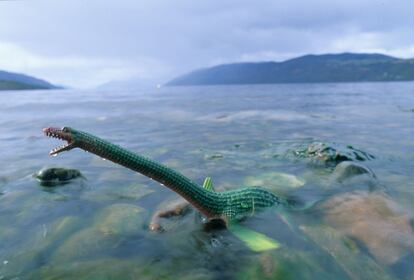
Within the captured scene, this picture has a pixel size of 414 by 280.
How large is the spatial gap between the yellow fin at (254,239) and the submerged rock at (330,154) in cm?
486

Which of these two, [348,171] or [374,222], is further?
[348,171]

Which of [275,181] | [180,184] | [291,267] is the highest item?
[180,184]

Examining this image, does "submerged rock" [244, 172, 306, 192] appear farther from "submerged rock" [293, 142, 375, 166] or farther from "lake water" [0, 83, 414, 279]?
"submerged rock" [293, 142, 375, 166]

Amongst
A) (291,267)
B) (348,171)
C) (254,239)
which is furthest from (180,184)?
(348,171)

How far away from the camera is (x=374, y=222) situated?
6227 millimetres

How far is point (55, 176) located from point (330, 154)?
6.71 metres

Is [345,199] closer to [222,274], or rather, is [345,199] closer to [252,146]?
[222,274]

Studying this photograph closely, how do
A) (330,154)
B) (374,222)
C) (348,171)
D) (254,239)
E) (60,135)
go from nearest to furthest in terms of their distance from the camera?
1. (60,135)
2. (254,239)
3. (374,222)
4. (348,171)
5. (330,154)

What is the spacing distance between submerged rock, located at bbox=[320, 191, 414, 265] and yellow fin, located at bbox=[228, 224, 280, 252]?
4.07 feet

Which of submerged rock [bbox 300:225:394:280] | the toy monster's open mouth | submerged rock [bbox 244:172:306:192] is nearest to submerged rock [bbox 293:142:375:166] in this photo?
submerged rock [bbox 244:172:306:192]

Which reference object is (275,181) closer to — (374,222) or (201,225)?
(374,222)

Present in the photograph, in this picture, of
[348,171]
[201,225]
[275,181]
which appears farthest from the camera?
[348,171]

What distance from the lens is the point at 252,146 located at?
44.4 feet

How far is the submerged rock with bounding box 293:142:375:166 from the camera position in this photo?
33.4 feet
